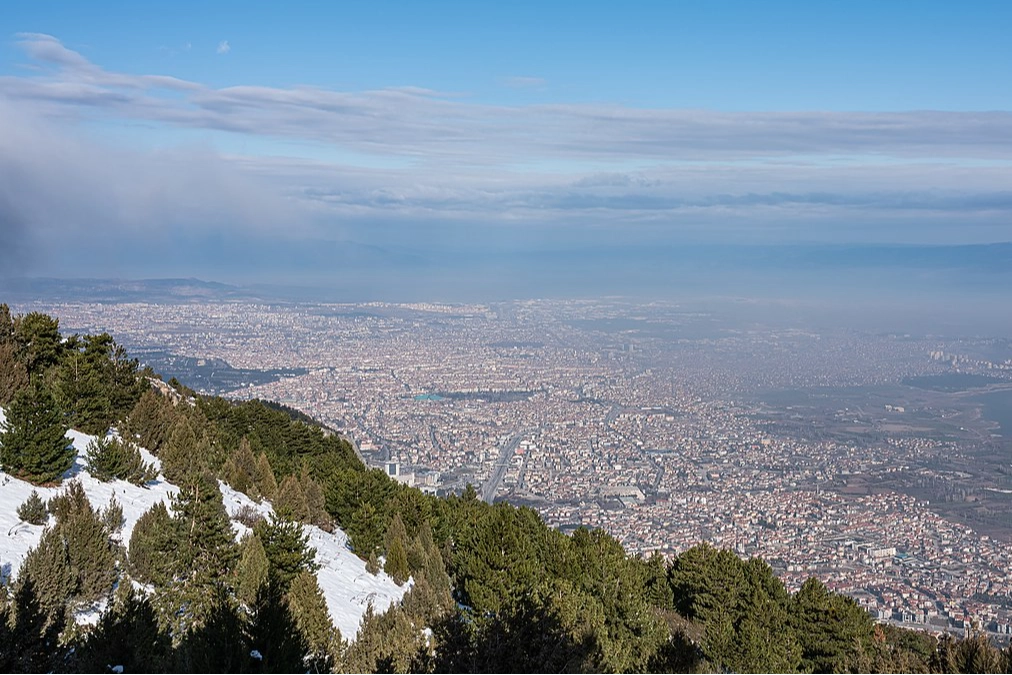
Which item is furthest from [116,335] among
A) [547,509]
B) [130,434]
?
[130,434]

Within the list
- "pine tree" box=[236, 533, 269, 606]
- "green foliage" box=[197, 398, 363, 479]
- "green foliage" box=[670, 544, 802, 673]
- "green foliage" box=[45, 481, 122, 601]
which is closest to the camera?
"green foliage" box=[45, 481, 122, 601]

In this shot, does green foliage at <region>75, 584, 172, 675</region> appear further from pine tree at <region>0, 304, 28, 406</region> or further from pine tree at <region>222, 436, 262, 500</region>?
pine tree at <region>0, 304, 28, 406</region>

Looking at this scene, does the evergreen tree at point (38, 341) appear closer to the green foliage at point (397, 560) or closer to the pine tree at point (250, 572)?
the green foliage at point (397, 560)

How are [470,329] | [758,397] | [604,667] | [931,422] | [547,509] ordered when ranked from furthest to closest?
[470,329], [758,397], [931,422], [547,509], [604,667]

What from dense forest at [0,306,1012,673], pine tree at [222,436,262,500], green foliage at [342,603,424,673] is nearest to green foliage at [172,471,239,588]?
dense forest at [0,306,1012,673]

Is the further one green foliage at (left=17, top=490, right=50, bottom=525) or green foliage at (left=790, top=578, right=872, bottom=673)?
green foliage at (left=790, top=578, right=872, bottom=673)

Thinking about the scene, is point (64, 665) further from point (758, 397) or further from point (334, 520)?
point (758, 397)

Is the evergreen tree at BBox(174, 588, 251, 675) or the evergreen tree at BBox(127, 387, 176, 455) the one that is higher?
the evergreen tree at BBox(174, 588, 251, 675)
